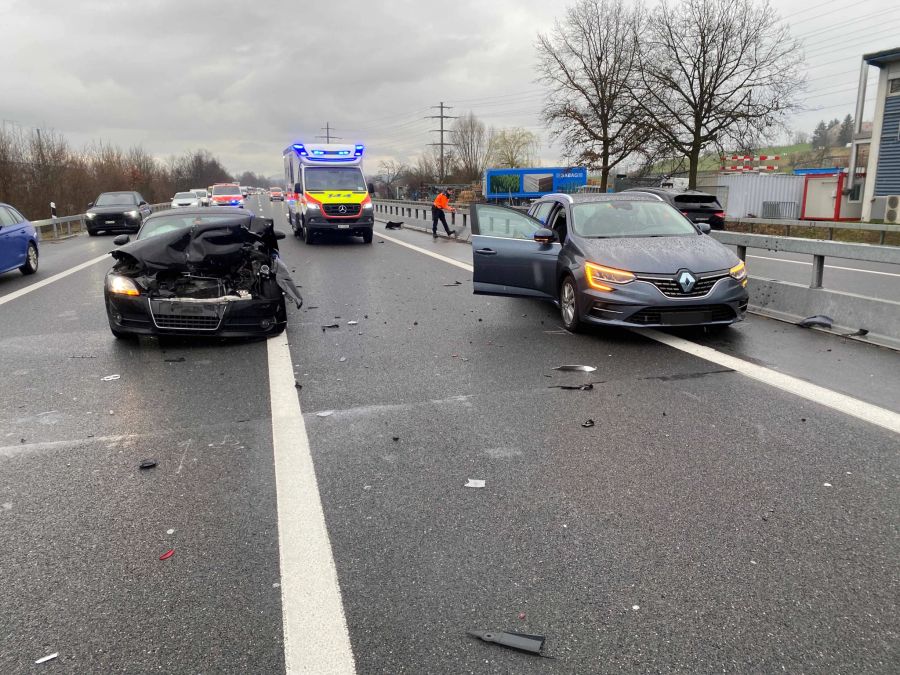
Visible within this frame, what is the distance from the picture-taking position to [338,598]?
2.97 metres

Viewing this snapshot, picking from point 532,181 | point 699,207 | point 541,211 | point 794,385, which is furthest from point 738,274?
point 532,181

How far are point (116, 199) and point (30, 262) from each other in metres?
16.9

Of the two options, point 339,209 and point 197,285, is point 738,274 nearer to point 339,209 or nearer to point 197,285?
point 197,285

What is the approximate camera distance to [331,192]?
22.9 metres

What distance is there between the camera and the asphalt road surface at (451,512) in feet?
8.83

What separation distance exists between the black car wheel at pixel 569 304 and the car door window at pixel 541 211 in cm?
165

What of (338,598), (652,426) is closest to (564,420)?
(652,426)

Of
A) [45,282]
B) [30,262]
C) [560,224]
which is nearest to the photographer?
[560,224]

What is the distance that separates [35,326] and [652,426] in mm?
8135

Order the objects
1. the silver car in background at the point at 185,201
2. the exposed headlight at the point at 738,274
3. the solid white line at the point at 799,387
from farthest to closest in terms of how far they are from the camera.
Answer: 1. the silver car in background at the point at 185,201
2. the exposed headlight at the point at 738,274
3. the solid white line at the point at 799,387

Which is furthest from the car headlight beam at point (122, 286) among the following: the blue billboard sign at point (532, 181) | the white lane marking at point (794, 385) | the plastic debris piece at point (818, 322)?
the blue billboard sign at point (532, 181)

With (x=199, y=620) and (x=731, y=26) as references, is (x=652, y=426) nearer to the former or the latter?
(x=199, y=620)

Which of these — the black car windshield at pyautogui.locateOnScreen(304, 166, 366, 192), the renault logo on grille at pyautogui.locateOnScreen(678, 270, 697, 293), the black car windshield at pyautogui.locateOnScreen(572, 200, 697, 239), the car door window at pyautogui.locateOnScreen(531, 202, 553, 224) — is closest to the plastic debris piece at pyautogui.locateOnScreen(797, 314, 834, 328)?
the black car windshield at pyautogui.locateOnScreen(572, 200, 697, 239)

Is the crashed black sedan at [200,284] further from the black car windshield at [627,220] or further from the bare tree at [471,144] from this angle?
the bare tree at [471,144]
